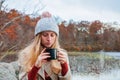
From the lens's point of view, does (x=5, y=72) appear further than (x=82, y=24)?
No

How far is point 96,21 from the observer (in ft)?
99.8

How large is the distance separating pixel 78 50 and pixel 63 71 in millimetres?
22337

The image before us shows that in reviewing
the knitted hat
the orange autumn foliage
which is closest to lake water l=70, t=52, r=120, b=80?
the orange autumn foliage

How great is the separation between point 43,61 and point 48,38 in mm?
122

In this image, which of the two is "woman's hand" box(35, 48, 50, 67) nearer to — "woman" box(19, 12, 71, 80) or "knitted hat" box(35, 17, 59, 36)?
"woman" box(19, 12, 71, 80)

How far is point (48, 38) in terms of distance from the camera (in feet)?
5.41

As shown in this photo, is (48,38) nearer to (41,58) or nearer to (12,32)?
(41,58)

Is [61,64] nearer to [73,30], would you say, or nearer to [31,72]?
[31,72]

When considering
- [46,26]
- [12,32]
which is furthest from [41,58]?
[12,32]

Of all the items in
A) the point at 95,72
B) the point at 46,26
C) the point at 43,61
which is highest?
the point at 46,26

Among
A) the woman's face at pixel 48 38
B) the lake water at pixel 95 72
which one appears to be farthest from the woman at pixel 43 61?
the lake water at pixel 95 72

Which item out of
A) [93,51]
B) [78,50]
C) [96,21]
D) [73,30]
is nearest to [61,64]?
[78,50]

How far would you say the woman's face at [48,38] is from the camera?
1.64 m

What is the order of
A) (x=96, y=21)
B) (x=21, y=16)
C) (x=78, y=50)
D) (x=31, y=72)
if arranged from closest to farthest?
(x=31, y=72) → (x=21, y=16) → (x=78, y=50) → (x=96, y=21)
